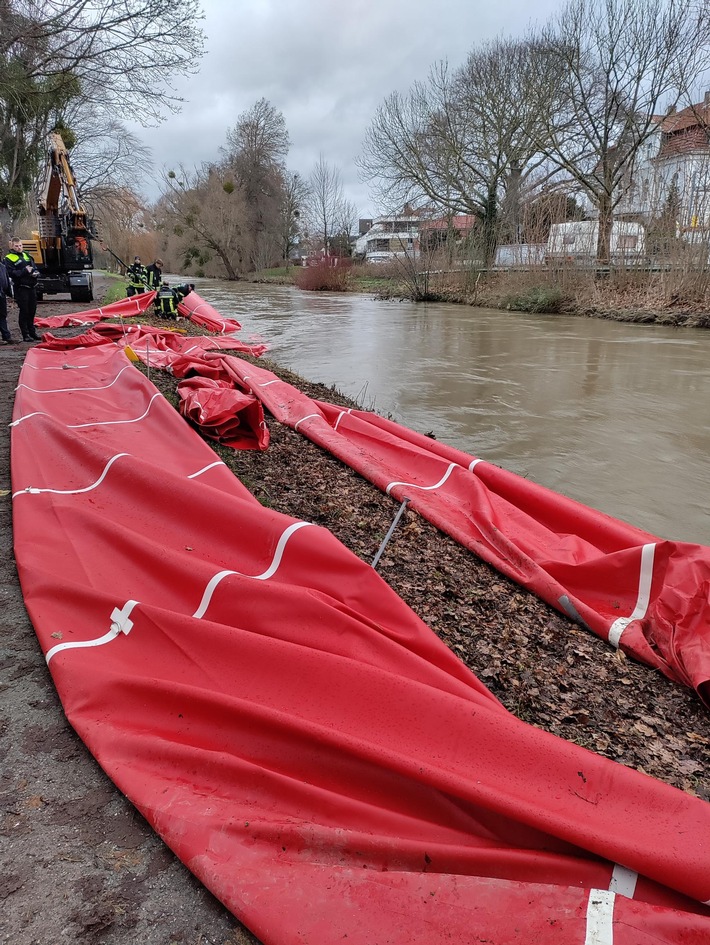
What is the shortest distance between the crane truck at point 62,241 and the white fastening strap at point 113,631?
51.1 ft

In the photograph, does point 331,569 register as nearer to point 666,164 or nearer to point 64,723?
point 64,723

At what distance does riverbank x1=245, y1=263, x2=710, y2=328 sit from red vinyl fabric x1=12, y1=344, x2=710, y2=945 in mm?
17462

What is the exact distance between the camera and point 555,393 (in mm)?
9227

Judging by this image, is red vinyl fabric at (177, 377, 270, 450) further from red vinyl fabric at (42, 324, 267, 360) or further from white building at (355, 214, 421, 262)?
white building at (355, 214, 421, 262)

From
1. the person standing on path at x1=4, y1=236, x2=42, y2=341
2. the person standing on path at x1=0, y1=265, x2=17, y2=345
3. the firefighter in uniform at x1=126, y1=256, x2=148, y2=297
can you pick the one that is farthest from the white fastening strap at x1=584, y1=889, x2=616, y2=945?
the firefighter in uniform at x1=126, y1=256, x2=148, y2=297

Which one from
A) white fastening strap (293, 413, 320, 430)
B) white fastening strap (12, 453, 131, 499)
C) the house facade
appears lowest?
white fastening strap (12, 453, 131, 499)

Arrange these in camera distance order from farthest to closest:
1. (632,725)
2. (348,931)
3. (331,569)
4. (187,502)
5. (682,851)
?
(187,502)
(331,569)
(632,725)
(682,851)
(348,931)

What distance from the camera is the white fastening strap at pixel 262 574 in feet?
7.93

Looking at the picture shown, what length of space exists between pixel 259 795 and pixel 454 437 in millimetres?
5593

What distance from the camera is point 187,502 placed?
3.08m

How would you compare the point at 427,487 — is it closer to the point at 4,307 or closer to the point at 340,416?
the point at 340,416

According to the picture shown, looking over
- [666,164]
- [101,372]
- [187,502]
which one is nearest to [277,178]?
[666,164]

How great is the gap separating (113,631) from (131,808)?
0.75 m

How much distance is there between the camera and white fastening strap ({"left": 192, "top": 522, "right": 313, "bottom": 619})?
7.93 feet
